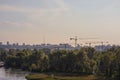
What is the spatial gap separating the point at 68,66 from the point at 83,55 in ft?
20.2

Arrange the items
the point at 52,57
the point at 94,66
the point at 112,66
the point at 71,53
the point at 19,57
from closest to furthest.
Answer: the point at 112,66 → the point at 94,66 → the point at 71,53 → the point at 52,57 → the point at 19,57

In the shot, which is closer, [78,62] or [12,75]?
[12,75]

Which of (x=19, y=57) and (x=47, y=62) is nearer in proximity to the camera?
(x=47, y=62)

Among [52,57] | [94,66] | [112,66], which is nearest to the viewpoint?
[112,66]

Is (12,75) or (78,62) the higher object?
(78,62)

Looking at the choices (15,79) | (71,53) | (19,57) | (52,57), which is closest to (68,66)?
(71,53)

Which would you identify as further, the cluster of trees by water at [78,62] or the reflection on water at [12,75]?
the reflection on water at [12,75]

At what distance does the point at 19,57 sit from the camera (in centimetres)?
13612

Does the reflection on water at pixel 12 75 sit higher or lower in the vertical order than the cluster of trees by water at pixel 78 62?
lower

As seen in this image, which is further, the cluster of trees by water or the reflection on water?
the reflection on water

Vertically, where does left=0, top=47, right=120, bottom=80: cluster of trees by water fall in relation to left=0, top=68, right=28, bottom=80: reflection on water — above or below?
above

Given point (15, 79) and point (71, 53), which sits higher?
point (71, 53)

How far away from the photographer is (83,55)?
104 metres

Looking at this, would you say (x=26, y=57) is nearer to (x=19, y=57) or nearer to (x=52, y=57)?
(x=19, y=57)
